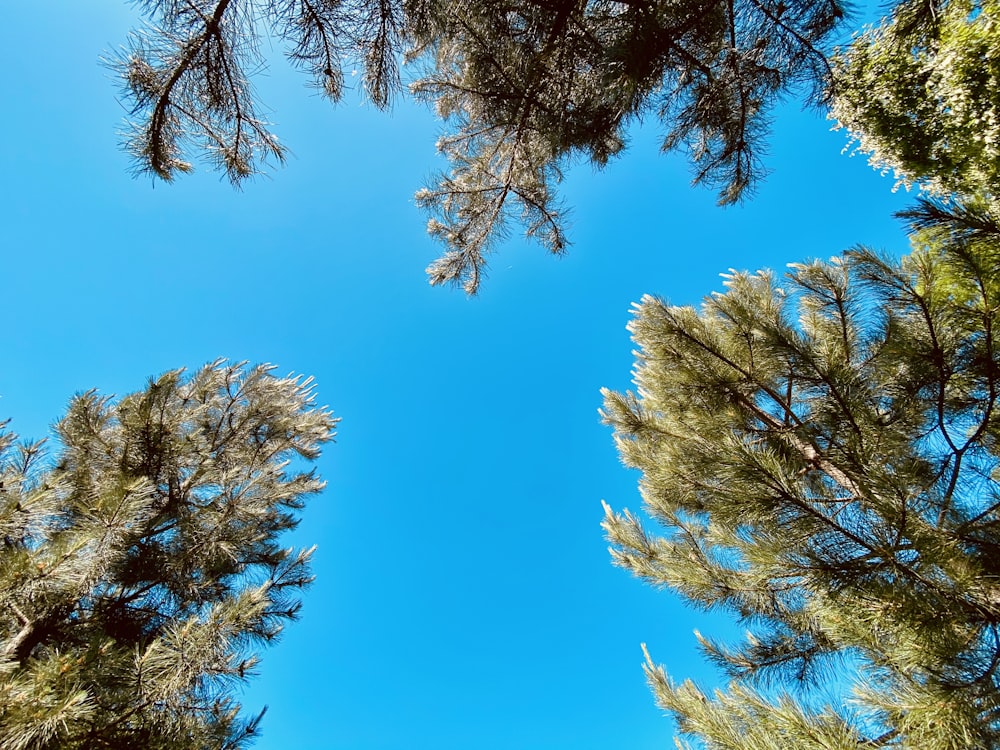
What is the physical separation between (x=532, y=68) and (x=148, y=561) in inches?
209

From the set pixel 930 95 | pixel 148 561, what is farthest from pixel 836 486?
pixel 148 561

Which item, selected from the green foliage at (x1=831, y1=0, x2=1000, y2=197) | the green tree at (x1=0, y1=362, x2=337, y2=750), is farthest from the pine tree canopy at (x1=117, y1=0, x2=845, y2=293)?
the green tree at (x1=0, y1=362, x2=337, y2=750)

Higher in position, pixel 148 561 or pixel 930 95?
pixel 930 95

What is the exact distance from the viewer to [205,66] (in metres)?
2.47

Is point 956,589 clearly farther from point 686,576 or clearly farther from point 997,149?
point 997,149

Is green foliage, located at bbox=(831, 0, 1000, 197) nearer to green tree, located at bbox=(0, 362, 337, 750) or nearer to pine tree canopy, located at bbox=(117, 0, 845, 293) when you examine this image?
pine tree canopy, located at bbox=(117, 0, 845, 293)

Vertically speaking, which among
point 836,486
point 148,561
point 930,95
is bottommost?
point 836,486

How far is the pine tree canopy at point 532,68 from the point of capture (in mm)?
2520

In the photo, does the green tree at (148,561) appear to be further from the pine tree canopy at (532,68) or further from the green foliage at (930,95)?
the green foliage at (930,95)

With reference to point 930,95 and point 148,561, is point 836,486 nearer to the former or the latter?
point 930,95

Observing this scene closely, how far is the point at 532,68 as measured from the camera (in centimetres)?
351

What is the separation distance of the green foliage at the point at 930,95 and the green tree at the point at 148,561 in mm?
6205

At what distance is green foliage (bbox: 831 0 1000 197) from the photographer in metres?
3.56

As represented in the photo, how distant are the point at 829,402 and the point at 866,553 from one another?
1.82 metres
